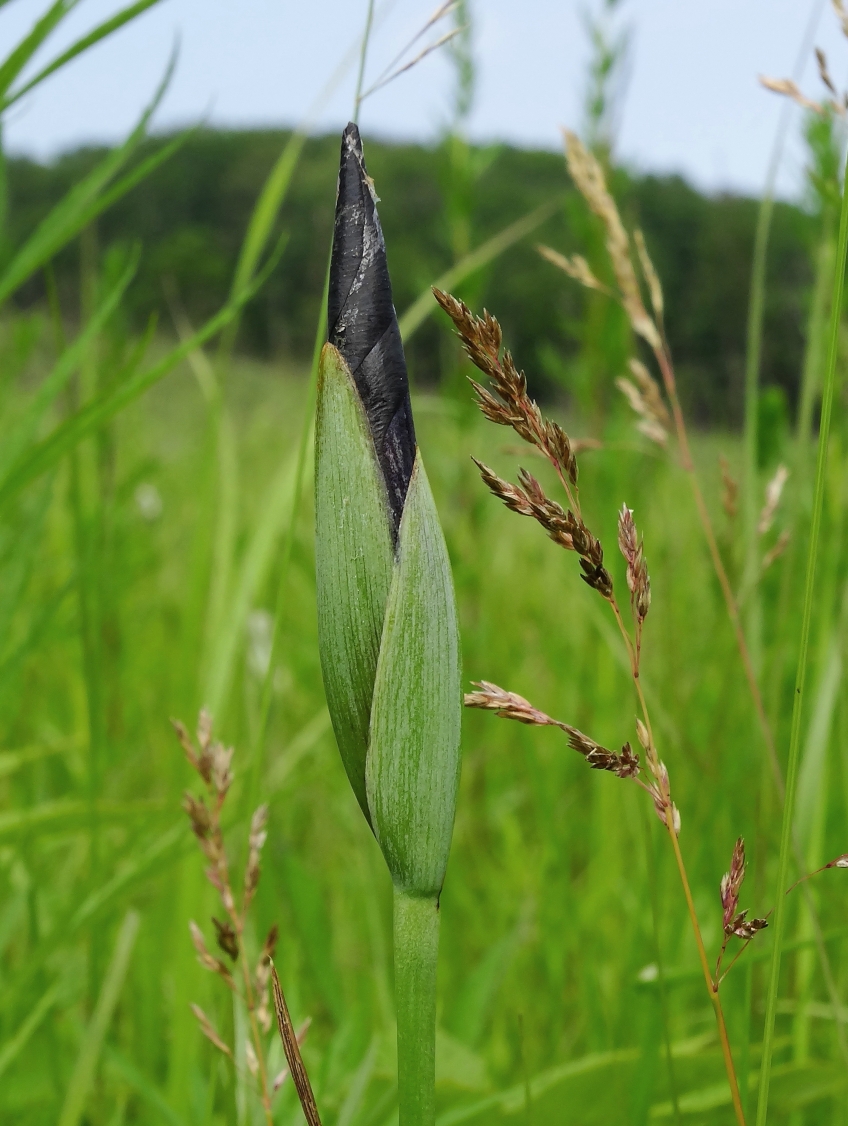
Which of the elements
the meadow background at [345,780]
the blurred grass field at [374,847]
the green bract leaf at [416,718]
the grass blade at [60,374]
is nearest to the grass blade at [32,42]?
the meadow background at [345,780]

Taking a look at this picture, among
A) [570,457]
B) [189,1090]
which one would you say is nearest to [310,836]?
[189,1090]

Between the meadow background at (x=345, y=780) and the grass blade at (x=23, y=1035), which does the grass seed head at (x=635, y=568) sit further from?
the grass blade at (x=23, y=1035)

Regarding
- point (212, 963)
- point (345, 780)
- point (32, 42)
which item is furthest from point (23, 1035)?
point (345, 780)

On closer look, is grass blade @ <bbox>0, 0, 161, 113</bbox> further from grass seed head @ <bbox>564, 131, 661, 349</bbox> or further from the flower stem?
the flower stem

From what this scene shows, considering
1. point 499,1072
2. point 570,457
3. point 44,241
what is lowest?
point 499,1072

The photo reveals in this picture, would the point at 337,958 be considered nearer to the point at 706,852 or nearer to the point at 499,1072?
the point at 499,1072

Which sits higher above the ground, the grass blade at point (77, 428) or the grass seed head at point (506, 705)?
the grass blade at point (77, 428)
